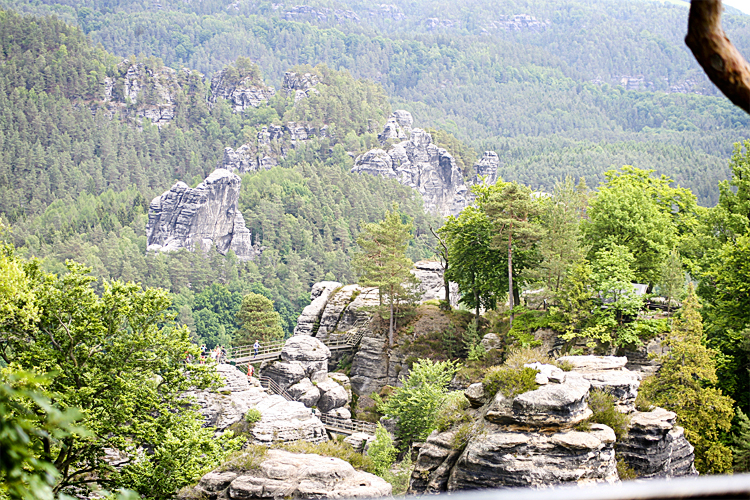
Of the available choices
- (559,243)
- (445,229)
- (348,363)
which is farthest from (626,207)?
(348,363)

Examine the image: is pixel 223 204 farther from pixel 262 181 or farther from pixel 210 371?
pixel 210 371

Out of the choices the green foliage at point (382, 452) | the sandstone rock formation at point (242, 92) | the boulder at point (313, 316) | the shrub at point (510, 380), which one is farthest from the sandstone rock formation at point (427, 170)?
the shrub at point (510, 380)

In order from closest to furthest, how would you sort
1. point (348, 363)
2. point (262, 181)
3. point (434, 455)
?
point (434, 455) → point (348, 363) → point (262, 181)

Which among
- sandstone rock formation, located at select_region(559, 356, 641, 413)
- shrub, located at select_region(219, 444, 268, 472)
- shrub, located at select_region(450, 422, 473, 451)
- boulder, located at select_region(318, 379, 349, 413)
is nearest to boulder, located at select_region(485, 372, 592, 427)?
shrub, located at select_region(450, 422, 473, 451)

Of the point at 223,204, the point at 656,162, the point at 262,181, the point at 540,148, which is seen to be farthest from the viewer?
the point at 540,148

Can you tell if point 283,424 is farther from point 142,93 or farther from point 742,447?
point 142,93

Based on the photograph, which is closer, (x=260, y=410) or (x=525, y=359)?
(x=525, y=359)

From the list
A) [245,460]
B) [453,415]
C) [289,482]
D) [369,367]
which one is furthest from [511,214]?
[289,482]

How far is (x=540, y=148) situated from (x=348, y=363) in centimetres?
16238

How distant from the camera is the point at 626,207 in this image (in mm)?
30938

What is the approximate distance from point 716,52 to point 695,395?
2109 centimetres

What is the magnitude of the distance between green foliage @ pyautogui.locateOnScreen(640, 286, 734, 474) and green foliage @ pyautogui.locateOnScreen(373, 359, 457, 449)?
30.2ft

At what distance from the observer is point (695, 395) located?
21.4 meters

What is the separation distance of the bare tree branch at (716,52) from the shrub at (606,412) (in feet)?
52.5
